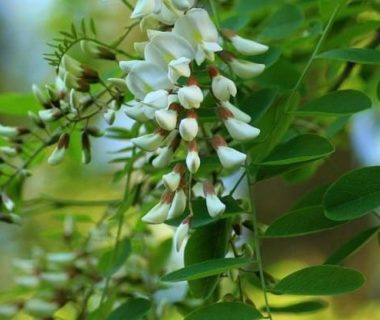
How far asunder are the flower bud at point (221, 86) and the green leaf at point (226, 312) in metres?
0.14

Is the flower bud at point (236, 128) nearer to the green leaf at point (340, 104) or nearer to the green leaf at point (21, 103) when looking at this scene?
the green leaf at point (340, 104)

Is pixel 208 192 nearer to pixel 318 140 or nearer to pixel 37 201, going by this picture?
pixel 318 140

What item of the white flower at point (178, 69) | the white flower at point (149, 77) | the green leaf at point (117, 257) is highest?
the white flower at point (178, 69)

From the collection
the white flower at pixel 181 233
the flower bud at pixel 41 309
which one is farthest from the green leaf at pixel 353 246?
the flower bud at pixel 41 309

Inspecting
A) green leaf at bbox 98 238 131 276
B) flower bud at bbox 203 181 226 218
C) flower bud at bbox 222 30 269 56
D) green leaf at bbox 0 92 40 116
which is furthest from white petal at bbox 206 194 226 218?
green leaf at bbox 0 92 40 116

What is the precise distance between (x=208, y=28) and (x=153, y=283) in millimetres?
458

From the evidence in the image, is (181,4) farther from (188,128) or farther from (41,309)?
(41,309)

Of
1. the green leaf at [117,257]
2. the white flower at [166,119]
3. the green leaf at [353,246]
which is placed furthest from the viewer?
the green leaf at [117,257]

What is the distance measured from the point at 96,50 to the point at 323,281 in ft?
0.84

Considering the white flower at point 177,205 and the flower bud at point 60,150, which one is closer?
the white flower at point 177,205

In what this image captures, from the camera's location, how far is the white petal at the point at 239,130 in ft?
1.82

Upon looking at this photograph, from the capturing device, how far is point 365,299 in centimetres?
217

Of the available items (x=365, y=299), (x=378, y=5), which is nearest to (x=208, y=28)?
(x=378, y=5)

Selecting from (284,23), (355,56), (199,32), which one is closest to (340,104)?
(355,56)
